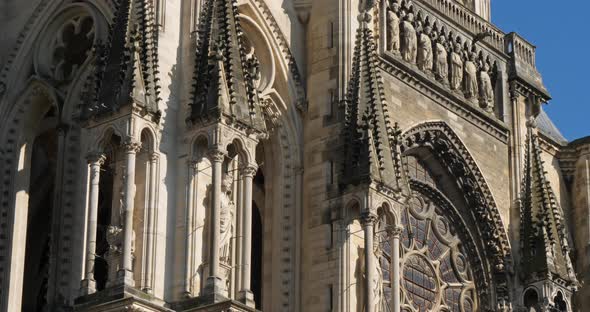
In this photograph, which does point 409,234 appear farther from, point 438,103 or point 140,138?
point 140,138

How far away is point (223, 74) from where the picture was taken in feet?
84.9

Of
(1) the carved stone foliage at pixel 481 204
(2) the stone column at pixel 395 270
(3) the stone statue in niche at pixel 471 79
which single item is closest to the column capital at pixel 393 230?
(2) the stone column at pixel 395 270

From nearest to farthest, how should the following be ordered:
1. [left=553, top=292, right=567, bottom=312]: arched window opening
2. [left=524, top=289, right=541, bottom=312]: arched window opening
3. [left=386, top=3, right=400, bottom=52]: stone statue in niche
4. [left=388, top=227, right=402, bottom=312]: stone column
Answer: [left=388, top=227, right=402, bottom=312]: stone column
[left=386, top=3, right=400, bottom=52]: stone statue in niche
[left=524, top=289, right=541, bottom=312]: arched window opening
[left=553, top=292, right=567, bottom=312]: arched window opening

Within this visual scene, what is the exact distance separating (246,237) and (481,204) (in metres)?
8.66

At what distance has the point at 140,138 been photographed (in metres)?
24.9

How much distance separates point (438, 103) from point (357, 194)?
523cm

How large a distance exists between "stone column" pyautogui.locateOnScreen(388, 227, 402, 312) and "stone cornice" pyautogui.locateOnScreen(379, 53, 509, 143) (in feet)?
14.1

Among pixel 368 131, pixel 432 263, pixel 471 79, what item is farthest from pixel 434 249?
pixel 368 131

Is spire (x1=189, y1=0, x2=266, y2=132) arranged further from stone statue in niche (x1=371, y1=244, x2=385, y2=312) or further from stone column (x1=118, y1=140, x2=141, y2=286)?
stone statue in niche (x1=371, y1=244, x2=385, y2=312)

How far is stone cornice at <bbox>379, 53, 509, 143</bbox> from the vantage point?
31.5 m

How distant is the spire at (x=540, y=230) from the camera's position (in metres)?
32.7

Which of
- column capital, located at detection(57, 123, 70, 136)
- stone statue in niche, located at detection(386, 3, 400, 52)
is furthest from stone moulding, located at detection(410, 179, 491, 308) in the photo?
column capital, located at detection(57, 123, 70, 136)

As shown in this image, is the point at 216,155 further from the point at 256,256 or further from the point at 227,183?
the point at 256,256

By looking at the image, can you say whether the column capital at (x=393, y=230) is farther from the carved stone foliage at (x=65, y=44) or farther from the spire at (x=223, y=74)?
the carved stone foliage at (x=65, y=44)
